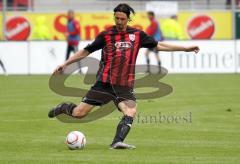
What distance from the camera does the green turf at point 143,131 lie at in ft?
36.1

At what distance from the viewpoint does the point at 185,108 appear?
1819cm

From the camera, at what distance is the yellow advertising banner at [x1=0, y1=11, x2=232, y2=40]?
3794 centimetres

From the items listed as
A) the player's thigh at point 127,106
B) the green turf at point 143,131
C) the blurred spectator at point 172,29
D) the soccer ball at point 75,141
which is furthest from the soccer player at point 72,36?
the soccer ball at point 75,141

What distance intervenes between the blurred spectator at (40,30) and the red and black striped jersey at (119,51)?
25574 mm

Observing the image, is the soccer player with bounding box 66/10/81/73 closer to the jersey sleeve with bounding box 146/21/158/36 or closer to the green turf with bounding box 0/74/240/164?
the jersey sleeve with bounding box 146/21/158/36

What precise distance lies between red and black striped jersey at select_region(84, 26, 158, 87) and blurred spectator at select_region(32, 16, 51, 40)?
83.9 ft

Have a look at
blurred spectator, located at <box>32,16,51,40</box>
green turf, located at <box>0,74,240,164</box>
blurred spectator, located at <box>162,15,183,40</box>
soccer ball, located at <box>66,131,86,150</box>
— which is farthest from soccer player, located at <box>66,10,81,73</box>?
soccer ball, located at <box>66,131,86,150</box>

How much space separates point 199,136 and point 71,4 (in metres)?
27.6

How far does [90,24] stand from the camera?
38312 millimetres

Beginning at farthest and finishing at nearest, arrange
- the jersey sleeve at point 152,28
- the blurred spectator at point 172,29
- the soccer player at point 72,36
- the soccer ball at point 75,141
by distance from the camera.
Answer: the blurred spectator at point 172,29, the jersey sleeve at point 152,28, the soccer player at point 72,36, the soccer ball at point 75,141

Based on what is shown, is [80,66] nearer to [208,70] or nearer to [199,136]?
[208,70]

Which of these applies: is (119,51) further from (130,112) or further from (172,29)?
(172,29)

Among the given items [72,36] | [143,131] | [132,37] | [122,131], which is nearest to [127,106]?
[122,131]

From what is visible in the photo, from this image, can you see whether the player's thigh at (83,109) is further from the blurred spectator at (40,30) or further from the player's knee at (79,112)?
the blurred spectator at (40,30)
